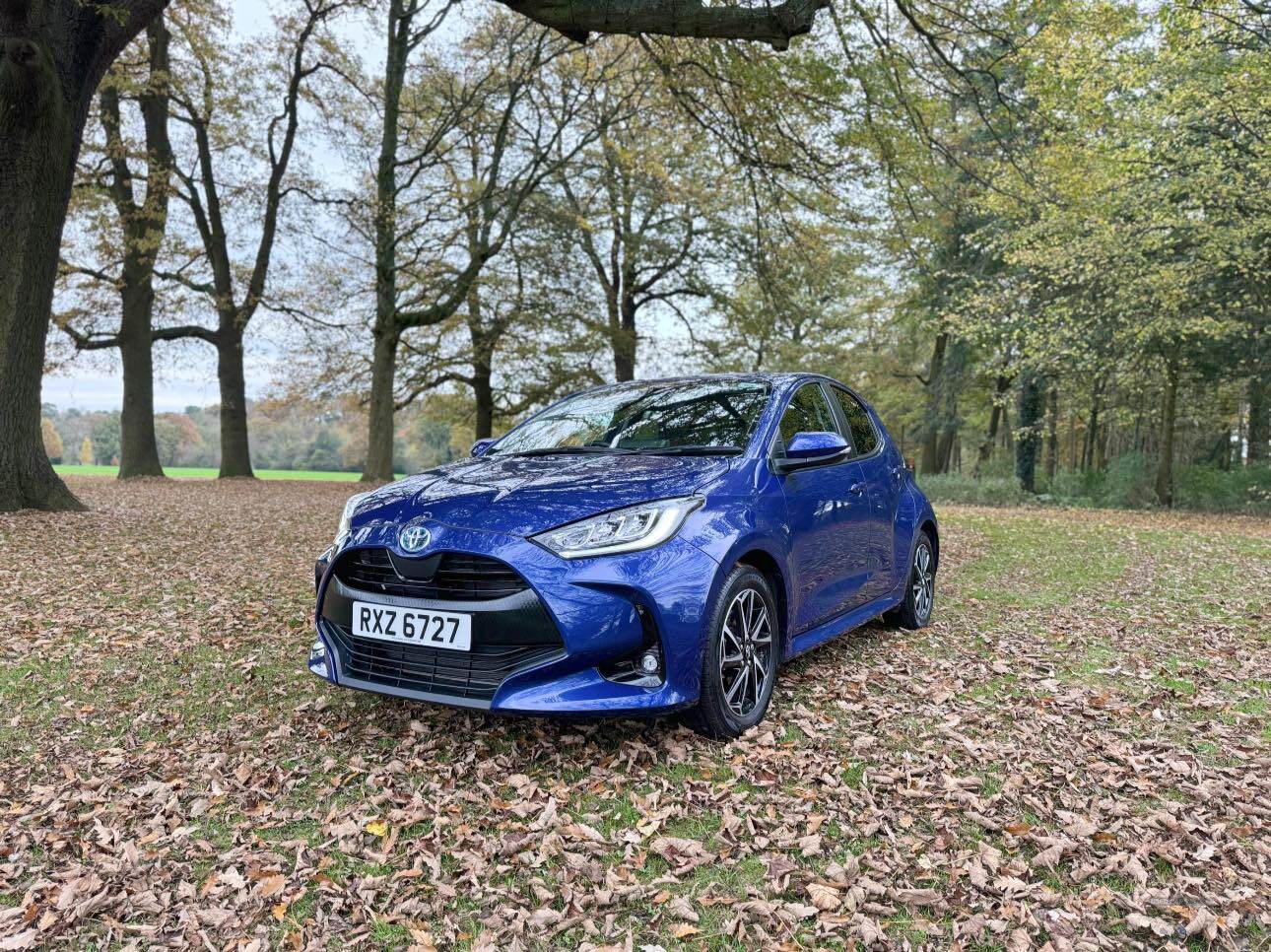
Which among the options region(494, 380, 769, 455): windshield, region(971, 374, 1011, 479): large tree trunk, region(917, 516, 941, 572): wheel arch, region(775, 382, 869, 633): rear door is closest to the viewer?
region(775, 382, 869, 633): rear door

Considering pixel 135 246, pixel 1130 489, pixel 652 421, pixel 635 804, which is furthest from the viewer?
pixel 1130 489

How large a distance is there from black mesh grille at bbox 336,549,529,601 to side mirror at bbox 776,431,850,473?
1.47 meters

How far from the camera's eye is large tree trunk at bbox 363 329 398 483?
18000 mm

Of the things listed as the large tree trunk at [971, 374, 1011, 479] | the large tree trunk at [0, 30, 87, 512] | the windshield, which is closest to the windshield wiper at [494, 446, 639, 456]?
the windshield

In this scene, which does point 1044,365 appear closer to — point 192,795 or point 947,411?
point 947,411

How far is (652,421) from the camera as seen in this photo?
13.5 ft

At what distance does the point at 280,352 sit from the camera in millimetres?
22953

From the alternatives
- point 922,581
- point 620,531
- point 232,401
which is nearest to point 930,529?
point 922,581

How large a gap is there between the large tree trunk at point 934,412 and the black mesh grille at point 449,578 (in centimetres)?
2006

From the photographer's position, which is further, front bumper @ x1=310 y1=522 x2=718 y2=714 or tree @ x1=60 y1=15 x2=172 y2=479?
tree @ x1=60 y1=15 x2=172 y2=479

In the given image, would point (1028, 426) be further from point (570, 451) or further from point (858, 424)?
point (570, 451)

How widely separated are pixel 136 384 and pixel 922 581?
17.6 m

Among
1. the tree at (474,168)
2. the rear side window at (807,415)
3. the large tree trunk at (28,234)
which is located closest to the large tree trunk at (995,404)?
the tree at (474,168)

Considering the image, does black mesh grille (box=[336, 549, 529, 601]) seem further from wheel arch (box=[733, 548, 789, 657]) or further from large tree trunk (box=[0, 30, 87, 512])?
large tree trunk (box=[0, 30, 87, 512])
